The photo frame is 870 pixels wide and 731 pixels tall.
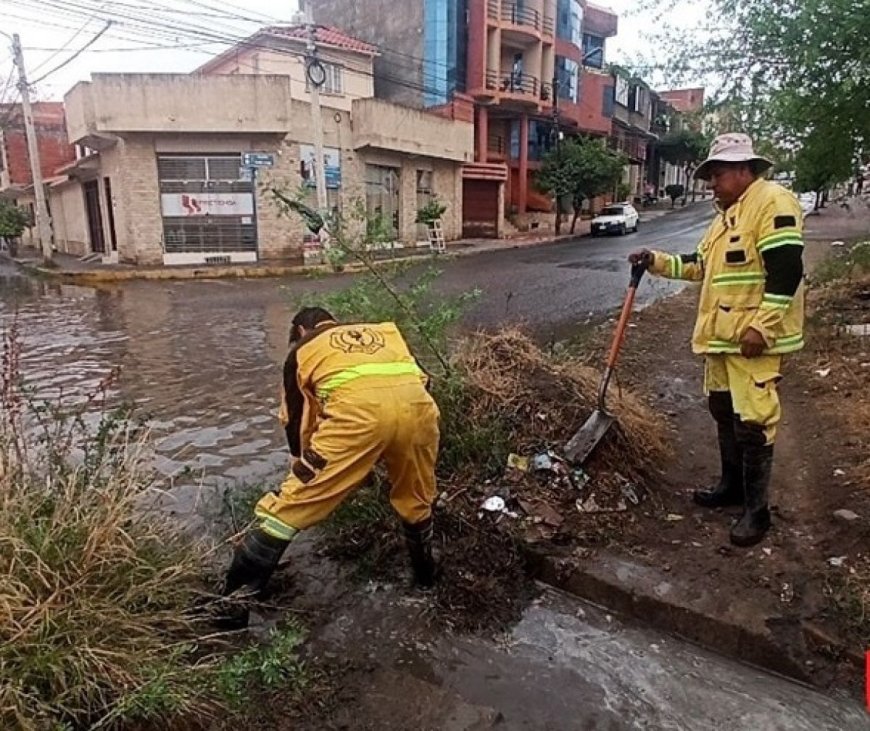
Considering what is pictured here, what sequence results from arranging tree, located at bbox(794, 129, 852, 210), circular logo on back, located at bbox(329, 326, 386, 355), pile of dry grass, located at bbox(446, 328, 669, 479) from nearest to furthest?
circular logo on back, located at bbox(329, 326, 386, 355) < pile of dry grass, located at bbox(446, 328, 669, 479) < tree, located at bbox(794, 129, 852, 210)

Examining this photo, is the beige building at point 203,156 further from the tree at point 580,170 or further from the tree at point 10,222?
the tree at point 580,170

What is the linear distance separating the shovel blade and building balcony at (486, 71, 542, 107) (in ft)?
99.7

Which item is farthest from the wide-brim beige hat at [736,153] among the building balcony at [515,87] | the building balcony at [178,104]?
the building balcony at [515,87]

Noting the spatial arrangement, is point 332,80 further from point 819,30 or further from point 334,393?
point 334,393

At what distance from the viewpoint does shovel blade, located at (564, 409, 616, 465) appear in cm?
370

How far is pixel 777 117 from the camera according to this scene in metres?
7.30

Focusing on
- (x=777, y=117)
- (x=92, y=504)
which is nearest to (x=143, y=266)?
(x=777, y=117)

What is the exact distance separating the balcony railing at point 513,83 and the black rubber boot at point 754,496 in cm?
3099

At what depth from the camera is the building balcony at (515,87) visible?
104ft

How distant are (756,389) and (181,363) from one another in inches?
256

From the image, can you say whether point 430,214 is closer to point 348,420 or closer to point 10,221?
point 10,221

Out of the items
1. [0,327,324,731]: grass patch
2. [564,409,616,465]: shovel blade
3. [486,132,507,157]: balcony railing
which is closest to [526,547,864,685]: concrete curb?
[564,409,616,465]: shovel blade

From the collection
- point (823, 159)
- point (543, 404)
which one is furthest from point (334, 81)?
point (543, 404)

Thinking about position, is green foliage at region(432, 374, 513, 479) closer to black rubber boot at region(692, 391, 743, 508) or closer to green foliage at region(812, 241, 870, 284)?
black rubber boot at region(692, 391, 743, 508)
